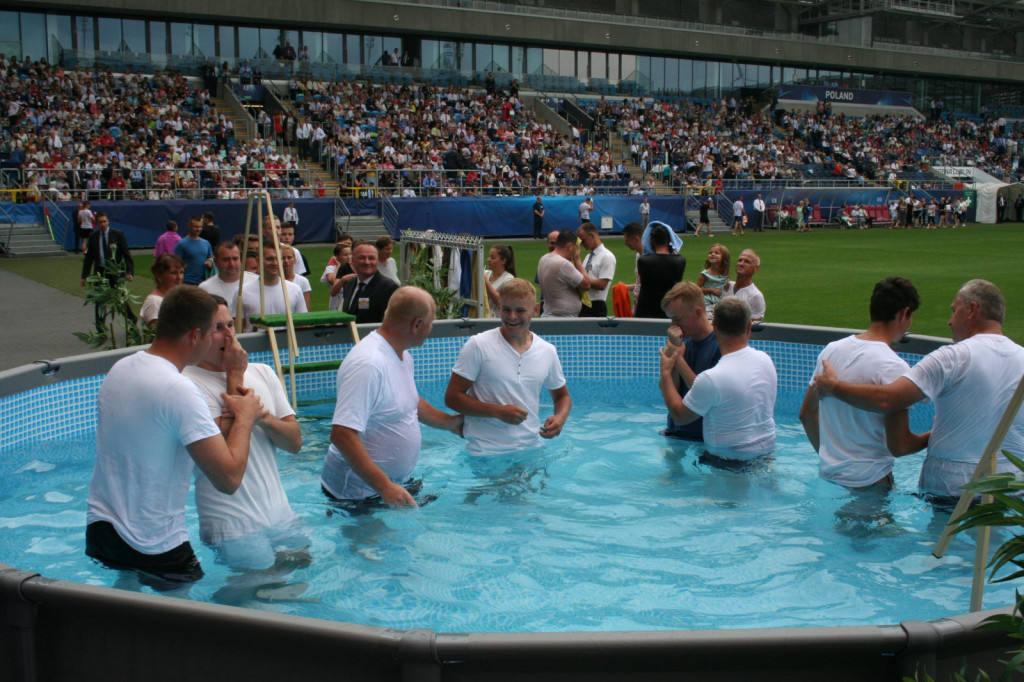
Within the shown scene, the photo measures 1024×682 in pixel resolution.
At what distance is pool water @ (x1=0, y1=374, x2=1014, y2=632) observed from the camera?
4.67 m

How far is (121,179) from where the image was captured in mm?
29312

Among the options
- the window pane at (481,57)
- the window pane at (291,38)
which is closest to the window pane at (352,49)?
the window pane at (291,38)

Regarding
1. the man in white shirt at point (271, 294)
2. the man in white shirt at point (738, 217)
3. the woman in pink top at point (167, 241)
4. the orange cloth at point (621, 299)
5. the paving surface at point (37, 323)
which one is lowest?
the paving surface at point (37, 323)

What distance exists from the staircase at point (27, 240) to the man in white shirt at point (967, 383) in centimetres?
2639

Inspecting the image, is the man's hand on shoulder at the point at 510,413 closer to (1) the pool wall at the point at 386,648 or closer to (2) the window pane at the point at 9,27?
(1) the pool wall at the point at 386,648

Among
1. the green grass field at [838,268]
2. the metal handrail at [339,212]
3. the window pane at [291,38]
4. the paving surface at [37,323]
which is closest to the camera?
the paving surface at [37,323]

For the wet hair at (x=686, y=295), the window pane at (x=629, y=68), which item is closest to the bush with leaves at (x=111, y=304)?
the wet hair at (x=686, y=295)

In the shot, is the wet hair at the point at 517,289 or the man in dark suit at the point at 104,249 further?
the man in dark suit at the point at 104,249

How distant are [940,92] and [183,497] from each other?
238ft

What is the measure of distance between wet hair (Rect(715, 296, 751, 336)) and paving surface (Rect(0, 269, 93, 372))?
8.25 metres

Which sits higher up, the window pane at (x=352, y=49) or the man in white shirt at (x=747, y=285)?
the window pane at (x=352, y=49)

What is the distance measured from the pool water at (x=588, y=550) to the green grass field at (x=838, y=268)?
783 centimetres

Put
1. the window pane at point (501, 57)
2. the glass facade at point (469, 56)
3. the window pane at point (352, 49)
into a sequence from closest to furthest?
the glass facade at point (469, 56) → the window pane at point (352, 49) → the window pane at point (501, 57)

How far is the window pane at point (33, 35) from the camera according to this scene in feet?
128
